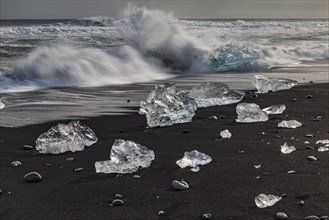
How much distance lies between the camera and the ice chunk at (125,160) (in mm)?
3107

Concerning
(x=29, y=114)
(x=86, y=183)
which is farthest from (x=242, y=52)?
(x=86, y=183)

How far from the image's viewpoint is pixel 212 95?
5.80 m

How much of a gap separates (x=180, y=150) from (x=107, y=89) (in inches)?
171

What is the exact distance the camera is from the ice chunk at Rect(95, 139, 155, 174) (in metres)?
3.11

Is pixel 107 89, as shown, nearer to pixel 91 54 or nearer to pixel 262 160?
pixel 91 54

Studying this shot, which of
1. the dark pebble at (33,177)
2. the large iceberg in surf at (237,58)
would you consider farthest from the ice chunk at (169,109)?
the large iceberg in surf at (237,58)

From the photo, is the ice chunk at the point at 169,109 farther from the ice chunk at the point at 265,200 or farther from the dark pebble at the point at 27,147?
the ice chunk at the point at 265,200

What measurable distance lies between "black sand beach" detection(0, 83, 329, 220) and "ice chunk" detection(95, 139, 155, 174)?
73mm

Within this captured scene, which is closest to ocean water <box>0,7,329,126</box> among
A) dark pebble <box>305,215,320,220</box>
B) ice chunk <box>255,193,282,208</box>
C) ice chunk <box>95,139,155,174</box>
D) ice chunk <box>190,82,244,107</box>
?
ice chunk <box>190,82,244,107</box>

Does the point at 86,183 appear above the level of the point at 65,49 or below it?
above

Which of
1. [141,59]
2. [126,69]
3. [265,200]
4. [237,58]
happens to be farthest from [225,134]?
[141,59]

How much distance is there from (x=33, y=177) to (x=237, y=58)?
8.63 meters

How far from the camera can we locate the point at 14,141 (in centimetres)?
405

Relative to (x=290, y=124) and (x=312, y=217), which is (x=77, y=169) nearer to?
(x=312, y=217)
